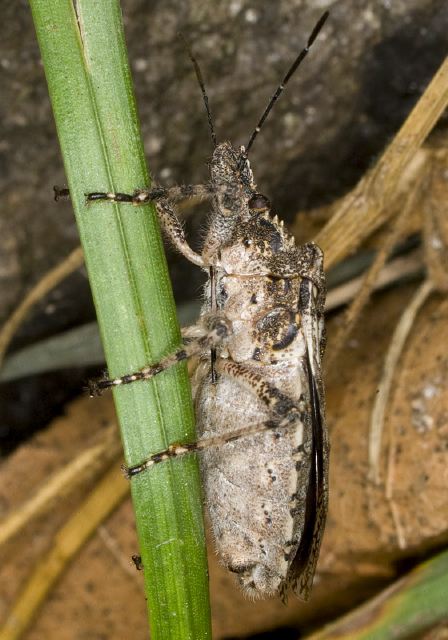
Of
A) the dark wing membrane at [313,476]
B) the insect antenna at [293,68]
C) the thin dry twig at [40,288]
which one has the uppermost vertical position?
the thin dry twig at [40,288]

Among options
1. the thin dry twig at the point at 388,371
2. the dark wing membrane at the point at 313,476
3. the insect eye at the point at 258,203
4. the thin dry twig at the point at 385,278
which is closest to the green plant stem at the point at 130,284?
the dark wing membrane at the point at 313,476

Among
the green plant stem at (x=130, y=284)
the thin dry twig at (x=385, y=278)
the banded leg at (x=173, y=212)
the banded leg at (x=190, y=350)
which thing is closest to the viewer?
the green plant stem at (x=130, y=284)

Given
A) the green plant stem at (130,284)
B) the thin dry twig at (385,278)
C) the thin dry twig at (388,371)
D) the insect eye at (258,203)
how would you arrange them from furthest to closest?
the thin dry twig at (385,278)
the thin dry twig at (388,371)
the insect eye at (258,203)
the green plant stem at (130,284)

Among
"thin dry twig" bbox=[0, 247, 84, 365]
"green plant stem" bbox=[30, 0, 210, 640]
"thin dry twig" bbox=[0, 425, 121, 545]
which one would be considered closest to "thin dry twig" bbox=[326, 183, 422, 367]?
"thin dry twig" bbox=[0, 425, 121, 545]

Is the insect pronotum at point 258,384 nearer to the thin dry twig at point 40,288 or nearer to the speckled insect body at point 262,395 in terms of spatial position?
the speckled insect body at point 262,395

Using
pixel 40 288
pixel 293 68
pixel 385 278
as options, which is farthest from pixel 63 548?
pixel 293 68

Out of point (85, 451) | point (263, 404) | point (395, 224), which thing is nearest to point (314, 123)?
point (395, 224)

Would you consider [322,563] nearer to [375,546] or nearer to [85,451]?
[375,546]
